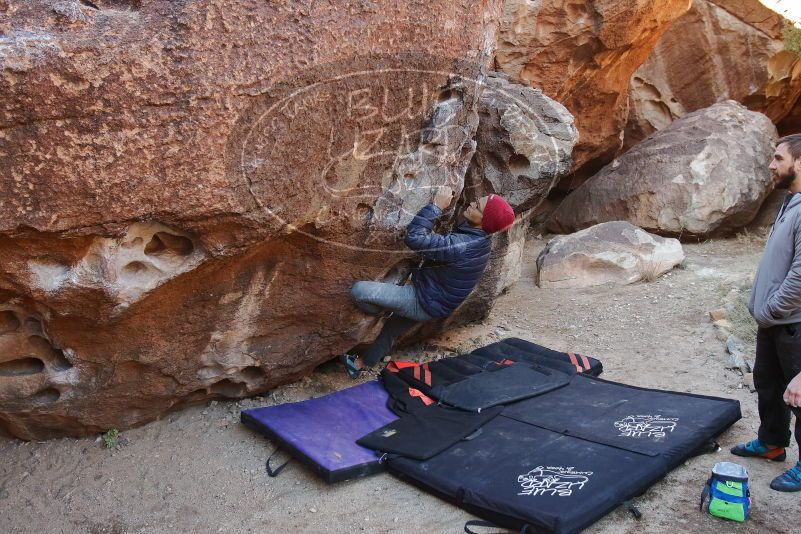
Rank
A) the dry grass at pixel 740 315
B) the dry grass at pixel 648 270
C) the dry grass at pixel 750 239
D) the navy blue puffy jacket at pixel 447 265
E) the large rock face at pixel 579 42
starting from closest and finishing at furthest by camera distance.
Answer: the navy blue puffy jacket at pixel 447 265 < the dry grass at pixel 740 315 < the dry grass at pixel 648 270 < the large rock face at pixel 579 42 < the dry grass at pixel 750 239

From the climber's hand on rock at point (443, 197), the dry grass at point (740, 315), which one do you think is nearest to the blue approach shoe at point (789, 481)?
the dry grass at point (740, 315)

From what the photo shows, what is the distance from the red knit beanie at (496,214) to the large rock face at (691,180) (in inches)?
133

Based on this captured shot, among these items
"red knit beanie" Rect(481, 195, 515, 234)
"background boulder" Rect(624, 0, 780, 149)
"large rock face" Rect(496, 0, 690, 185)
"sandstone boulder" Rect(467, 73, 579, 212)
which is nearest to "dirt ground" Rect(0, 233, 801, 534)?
"sandstone boulder" Rect(467, 73, 579, 212)

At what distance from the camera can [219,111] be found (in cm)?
288

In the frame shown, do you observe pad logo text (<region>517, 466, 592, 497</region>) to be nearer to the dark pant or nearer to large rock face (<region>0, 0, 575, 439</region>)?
the dark pant

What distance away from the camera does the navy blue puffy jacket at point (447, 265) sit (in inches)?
150

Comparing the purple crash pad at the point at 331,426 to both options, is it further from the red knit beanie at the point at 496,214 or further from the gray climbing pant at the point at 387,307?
the red knit beanie at the point at 496,214

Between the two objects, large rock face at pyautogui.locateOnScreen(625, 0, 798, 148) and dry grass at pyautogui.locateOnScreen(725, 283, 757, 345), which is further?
large rock face at pyautogui.locateOnScreen(625, 0, 798, 148)

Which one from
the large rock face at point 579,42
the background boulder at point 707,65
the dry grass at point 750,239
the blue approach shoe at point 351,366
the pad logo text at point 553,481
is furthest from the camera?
the background boulder at point 707,65

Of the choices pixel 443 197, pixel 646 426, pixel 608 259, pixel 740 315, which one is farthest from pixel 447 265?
pixel 608 259

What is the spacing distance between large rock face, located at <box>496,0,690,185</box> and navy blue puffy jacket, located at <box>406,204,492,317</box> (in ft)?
9.22

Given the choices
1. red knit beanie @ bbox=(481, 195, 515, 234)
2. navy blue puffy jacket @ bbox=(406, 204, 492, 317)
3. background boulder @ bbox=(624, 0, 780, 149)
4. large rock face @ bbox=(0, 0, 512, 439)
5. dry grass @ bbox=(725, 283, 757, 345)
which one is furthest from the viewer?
background boulder @ bbox=(624, 0, 780, 149)

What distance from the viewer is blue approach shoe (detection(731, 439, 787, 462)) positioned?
10.6ft

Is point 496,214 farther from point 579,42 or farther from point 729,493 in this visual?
point 579,42
